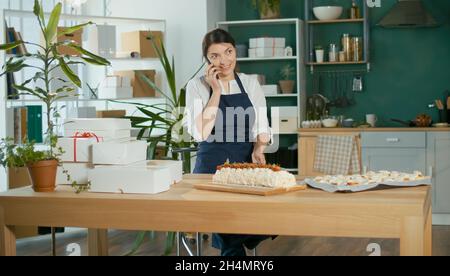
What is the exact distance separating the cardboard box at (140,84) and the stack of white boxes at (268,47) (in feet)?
3.65

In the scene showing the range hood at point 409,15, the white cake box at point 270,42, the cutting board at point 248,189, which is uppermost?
the range hood at point 409,15

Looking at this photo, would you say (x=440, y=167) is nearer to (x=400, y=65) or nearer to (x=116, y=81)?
(x=400, y=65)

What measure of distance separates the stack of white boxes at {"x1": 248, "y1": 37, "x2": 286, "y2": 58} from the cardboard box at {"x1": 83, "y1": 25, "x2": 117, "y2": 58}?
57.1 inches

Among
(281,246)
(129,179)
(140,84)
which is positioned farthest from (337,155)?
(129,179)

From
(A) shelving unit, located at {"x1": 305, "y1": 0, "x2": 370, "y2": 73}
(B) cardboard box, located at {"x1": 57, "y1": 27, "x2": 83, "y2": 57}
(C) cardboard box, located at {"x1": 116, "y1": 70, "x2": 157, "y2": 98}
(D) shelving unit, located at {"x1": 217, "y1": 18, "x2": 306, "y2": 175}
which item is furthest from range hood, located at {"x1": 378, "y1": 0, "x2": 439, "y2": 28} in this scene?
(B) cardboard box, located at {"x1": 57, "y1": 27, "x2": 83, "y2": 57}

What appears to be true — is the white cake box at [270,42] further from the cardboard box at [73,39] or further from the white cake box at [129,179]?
the white cake box at [129,179]

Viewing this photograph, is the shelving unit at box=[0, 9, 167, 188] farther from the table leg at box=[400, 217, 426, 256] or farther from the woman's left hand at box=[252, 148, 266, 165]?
the table leg at box=[400, 217, 426, 256]

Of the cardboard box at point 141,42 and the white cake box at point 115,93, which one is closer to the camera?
the white cake box at point 115,93

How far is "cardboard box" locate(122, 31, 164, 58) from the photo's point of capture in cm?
700

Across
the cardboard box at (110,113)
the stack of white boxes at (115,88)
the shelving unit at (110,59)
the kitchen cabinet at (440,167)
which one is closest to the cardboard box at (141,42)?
the shelving unit at (110,59)

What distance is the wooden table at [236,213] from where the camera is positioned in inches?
103

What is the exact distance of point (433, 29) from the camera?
743 cm
